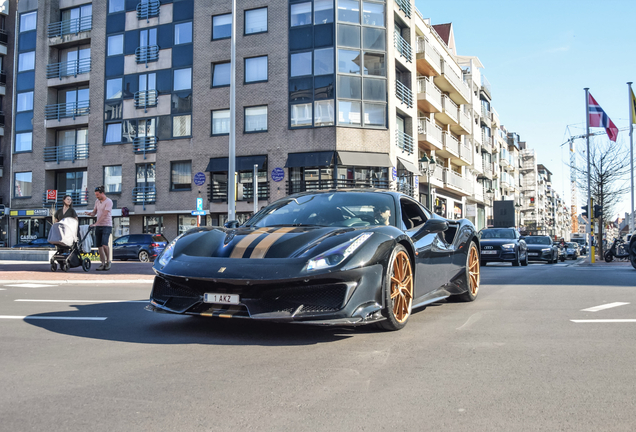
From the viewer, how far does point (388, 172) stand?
32.6 meters

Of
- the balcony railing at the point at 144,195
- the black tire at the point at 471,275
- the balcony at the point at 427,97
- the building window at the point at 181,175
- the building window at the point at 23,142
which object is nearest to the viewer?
the black tire at the point at 471,275

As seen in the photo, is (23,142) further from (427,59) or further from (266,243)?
(266,243)

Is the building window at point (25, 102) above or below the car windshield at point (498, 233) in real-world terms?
above

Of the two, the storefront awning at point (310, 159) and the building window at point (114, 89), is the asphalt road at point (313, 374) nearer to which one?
the storefront awning at point (310, 159)

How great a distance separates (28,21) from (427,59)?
2783 cm

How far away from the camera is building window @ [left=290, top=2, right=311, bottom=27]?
32.6m

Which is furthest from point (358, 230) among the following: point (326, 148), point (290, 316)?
point (326, 148)

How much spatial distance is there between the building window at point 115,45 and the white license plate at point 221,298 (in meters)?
36.5

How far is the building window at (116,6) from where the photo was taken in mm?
37656

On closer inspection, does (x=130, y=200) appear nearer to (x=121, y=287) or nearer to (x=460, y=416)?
(x=121, y=287)

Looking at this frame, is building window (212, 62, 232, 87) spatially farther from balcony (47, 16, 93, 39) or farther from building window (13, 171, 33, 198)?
building window (13, 171, 33, 198)

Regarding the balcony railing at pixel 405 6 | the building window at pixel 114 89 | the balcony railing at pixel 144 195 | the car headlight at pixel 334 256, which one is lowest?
the car headlight at pixel 334 256

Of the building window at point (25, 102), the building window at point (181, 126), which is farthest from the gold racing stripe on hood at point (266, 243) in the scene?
the building window at point (25, 102)

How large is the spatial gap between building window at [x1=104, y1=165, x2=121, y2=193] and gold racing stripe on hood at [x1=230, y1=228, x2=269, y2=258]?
34193mm
